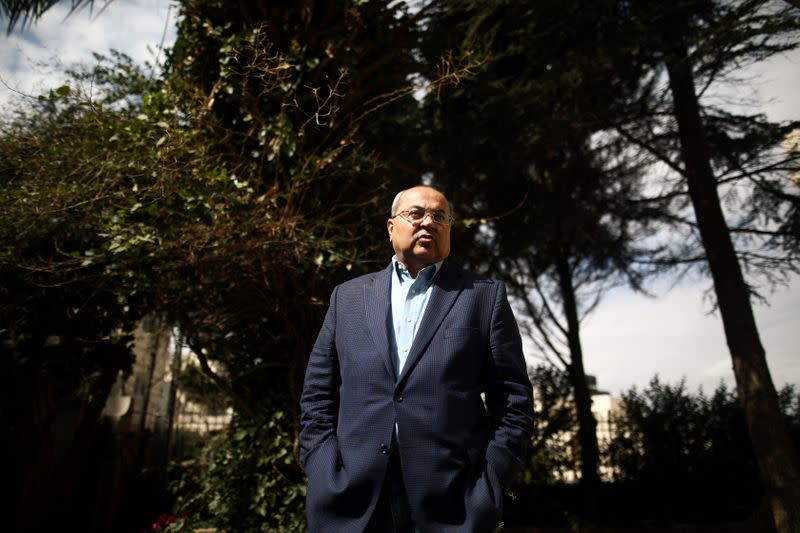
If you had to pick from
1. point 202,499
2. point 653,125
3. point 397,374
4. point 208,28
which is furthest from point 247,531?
point 653,125

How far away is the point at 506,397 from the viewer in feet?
5.29

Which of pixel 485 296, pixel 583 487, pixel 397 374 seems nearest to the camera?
pixel 397 374

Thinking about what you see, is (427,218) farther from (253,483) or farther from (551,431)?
(551,431)

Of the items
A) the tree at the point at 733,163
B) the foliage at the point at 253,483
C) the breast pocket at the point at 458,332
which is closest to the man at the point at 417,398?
the breast pocket at the point at 458,332

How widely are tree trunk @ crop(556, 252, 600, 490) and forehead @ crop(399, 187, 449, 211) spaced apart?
556 centimetres

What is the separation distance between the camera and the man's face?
179 cm

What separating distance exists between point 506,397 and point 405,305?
1.46 ft

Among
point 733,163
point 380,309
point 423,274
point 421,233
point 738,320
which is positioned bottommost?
point 380,309

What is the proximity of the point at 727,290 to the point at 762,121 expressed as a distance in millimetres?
1995

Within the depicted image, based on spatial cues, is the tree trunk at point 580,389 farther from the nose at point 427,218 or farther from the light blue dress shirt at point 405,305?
→ the nose at point 427,218

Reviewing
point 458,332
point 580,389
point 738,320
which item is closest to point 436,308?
point 458,332

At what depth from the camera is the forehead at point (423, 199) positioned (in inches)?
71.4

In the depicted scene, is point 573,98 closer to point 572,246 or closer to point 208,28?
point 572,246

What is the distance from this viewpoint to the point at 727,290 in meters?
4.95
